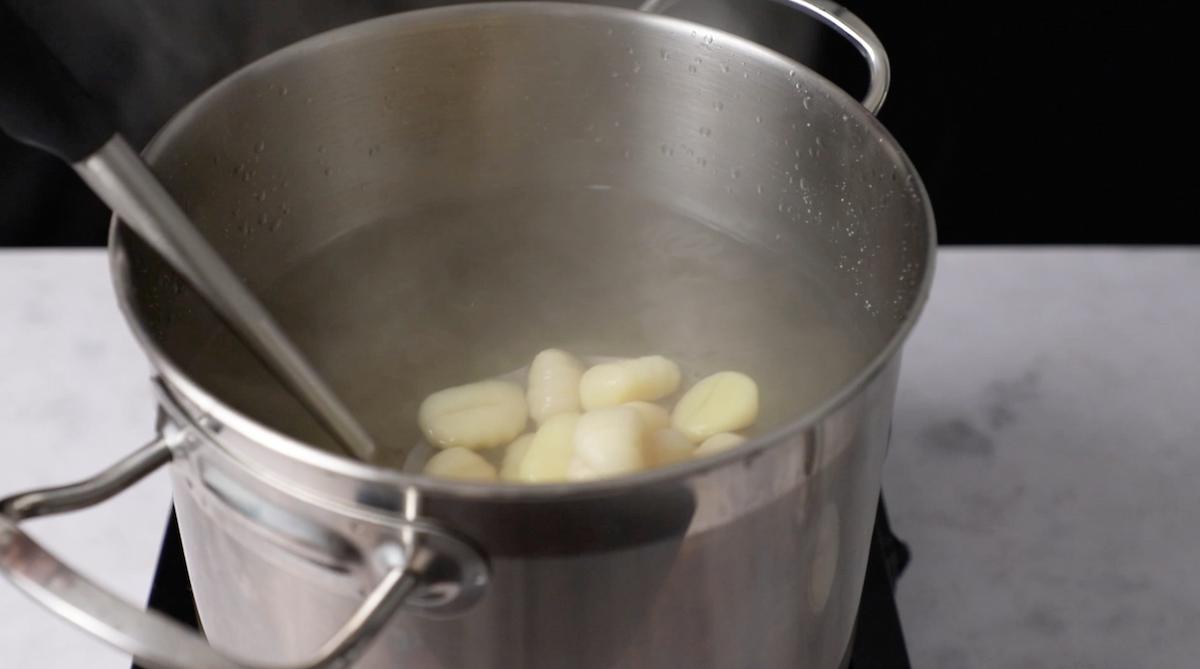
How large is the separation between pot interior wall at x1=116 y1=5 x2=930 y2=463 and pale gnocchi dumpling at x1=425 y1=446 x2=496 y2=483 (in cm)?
6

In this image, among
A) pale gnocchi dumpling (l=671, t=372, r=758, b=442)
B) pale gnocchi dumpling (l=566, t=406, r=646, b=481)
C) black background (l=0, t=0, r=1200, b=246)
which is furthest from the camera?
black background (l=0, t=0, r=1200, b=246)

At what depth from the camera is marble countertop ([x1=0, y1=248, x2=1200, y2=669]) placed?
2.56 ft

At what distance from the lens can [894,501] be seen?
850mm

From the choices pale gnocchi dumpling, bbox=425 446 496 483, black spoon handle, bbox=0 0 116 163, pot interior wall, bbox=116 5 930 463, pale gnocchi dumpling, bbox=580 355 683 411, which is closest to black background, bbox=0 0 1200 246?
pot interior wall, bbox=116 5 930 463

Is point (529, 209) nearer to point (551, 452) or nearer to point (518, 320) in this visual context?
point (518, 320)

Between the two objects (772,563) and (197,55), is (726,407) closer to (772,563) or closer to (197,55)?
(772,563)

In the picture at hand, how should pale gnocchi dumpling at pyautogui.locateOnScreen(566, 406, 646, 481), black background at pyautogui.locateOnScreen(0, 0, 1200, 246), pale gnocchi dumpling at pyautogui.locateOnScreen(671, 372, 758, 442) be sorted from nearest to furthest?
1. pale gnocchi dumpling at pyautogui.locateOnScreen(566, 406, 646, 481)
2. pale gnocchi dumpling at pyautogui.locateOnScreen(671, 372, 758, 442)
3. black background at pyautogui.locateOnScreen(0, 0, 1200, 246)

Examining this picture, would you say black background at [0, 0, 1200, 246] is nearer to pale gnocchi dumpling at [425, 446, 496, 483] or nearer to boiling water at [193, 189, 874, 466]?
boiling water at [193, 189, 874, 466]

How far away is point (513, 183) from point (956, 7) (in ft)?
1.64

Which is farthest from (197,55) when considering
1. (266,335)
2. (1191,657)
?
(1191,657)

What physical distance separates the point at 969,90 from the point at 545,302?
0.56 metres

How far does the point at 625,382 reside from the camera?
2.46 ft

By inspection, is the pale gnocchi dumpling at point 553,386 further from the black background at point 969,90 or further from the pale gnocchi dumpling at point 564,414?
the black background at point 969,90

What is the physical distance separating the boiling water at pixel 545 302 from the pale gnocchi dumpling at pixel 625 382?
0.20 feet
